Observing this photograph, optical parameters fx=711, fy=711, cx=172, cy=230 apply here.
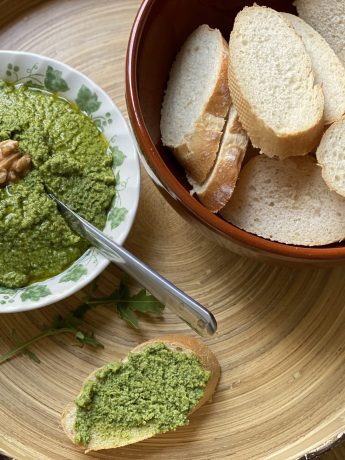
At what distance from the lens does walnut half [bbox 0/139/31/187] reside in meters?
2.51

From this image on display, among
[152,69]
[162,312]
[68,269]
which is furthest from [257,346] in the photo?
[152,69]

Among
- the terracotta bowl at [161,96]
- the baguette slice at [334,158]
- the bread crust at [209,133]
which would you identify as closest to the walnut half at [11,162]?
the terracotta bowl at [161,96]

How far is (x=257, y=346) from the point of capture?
105 inches

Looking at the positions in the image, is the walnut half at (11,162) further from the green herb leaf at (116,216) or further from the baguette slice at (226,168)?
the baguette slice at (226,168)

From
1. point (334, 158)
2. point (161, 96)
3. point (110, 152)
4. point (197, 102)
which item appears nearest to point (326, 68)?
point (334, 158)

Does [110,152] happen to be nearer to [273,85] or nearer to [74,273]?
[74,273]

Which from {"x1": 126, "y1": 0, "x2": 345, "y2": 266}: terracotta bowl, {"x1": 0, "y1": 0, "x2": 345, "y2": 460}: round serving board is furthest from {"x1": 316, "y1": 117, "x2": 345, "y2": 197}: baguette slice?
{"x1": 0, "y1": 0, "x2": 345, "y2": 460}: round serving board

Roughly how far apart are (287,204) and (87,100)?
854mm

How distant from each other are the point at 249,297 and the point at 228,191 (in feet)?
1.72

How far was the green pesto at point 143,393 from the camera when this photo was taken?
254cm

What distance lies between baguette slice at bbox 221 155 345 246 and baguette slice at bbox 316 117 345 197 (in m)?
0.09

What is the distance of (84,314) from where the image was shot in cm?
266

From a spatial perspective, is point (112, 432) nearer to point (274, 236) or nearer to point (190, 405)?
point (190, 405)

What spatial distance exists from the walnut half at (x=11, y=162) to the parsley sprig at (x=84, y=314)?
20.1 inches
